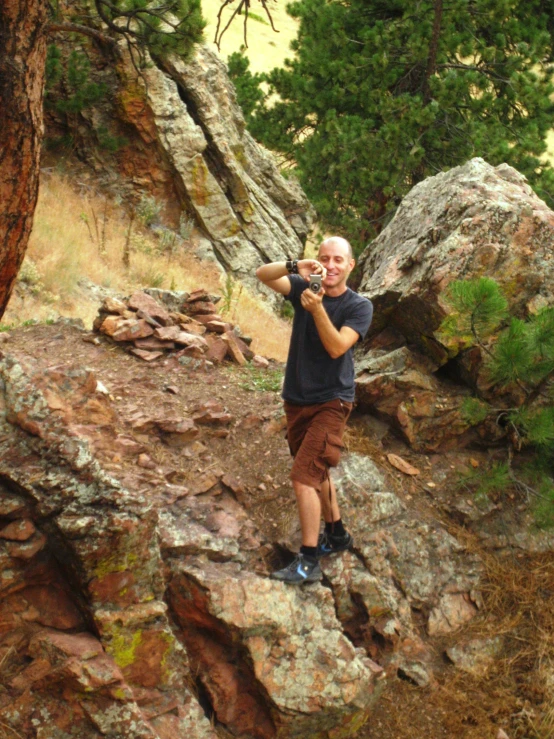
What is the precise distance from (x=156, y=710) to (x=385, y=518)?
215 centimetres

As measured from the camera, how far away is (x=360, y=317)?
3941 millimetres

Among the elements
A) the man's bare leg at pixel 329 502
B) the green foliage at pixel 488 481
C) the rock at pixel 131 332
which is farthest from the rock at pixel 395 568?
the rock at pixel 131 332

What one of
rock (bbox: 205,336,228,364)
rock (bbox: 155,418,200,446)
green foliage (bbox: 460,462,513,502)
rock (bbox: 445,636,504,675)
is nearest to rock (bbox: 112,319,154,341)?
rock (bbox: 205,336,228,364)

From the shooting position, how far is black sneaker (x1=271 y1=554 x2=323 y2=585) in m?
4.00

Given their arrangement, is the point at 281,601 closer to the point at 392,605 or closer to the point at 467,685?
the point at 392,605

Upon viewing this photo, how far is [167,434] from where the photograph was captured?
15.6ft

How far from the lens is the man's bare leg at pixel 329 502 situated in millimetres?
4274

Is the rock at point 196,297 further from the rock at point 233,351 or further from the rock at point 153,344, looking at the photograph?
the rock at point 153,344

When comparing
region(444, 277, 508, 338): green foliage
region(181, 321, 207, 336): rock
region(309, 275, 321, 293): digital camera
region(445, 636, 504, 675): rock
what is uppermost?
region(444, 277, 508, 338): green foliage

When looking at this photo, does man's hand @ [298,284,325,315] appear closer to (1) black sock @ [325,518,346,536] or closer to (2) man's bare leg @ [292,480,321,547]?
(2) man's bare leg @ [292,480,321,547]

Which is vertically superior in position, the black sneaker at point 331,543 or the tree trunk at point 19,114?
the tree trunk at point 19,114

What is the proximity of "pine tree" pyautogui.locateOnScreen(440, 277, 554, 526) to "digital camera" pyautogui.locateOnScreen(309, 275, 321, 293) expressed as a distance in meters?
1.34

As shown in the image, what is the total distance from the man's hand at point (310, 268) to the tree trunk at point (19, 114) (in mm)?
1505

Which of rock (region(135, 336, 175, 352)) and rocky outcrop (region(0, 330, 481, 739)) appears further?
rock (region(135, 336, 175, 352))
